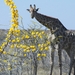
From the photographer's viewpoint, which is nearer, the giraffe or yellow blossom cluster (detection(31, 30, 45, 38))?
yellow blossom cluster (detection(31, 30, 45, 38))

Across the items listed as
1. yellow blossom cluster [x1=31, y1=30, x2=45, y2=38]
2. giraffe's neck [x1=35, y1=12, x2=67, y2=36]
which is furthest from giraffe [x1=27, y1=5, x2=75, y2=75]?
yellow blossom cluster [x1=31, y1=30, x2=45, y2=38]

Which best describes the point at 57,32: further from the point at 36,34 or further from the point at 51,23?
the point at 36,34

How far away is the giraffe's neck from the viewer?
8.50 m

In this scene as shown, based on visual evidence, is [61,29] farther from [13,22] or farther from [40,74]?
[40,74]

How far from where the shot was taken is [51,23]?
8867 millimetres

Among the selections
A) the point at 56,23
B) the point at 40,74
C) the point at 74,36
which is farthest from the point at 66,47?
the point at 40,74

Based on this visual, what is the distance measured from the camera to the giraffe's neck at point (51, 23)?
8.50m

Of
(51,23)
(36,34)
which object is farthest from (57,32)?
(36,34)

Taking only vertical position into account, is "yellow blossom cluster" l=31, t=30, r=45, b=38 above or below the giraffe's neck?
below

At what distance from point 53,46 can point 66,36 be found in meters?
0.67

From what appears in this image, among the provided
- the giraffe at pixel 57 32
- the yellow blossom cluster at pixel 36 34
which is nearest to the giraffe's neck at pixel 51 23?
the giraffe at pixel 57 32

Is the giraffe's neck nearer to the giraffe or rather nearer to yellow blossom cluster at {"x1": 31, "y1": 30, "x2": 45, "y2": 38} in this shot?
the giraffe

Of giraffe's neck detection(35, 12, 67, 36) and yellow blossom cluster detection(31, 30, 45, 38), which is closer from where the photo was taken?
yellow blossom cluster detection(31, 30, 45, 38)

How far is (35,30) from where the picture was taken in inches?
327
